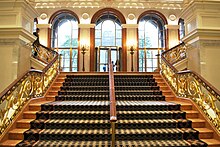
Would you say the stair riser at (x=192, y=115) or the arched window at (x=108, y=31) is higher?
the arched window at (x=108, y=31)

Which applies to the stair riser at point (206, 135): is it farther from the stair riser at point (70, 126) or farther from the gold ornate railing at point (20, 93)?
the gold ornate railing at point (20, 93)

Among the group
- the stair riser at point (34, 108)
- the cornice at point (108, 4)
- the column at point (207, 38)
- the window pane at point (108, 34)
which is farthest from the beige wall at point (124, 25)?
the stair riser at point (34, 108)

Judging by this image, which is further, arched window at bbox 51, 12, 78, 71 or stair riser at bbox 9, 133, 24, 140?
arched window at bbox 51, 12, 78, 71

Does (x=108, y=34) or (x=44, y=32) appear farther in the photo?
(x=108, y=34)

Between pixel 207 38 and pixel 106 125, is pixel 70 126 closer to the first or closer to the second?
pixel 106 125

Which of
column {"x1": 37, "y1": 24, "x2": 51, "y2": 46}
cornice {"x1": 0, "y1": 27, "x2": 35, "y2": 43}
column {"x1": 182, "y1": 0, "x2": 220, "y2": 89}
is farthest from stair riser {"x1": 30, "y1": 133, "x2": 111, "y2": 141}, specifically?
column {"x1": 37, "y1": 24, "x2": 51, "y2": 46}

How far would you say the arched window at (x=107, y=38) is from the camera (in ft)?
43.4

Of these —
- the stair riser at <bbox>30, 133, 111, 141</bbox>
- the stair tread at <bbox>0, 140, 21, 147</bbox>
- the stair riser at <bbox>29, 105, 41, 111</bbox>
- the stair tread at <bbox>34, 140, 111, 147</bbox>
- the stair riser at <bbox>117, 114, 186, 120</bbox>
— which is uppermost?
the stair riser at <bbox>29, 105, 41, 111</bbox>

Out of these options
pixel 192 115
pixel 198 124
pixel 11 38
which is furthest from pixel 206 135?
pixel 11 38

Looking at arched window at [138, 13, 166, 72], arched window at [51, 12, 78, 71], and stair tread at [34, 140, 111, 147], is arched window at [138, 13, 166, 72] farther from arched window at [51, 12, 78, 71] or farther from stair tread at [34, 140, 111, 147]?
stair tread at [34, 140, 111, 147]

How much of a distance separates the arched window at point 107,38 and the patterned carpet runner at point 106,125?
23.1ft

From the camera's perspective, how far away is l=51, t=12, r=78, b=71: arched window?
13031 mm

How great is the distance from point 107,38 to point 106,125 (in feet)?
31.4

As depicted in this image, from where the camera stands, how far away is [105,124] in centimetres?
449
